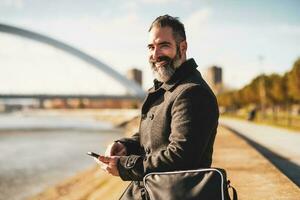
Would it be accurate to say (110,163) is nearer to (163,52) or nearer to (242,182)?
(163,52)

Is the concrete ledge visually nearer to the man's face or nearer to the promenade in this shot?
the promenade

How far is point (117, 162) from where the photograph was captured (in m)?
2.70

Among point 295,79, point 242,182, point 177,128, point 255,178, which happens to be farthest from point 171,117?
point 295,79

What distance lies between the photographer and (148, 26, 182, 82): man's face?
9.01ft

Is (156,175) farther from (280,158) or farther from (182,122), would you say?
(280,158)

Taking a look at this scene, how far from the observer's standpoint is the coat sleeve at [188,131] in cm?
248

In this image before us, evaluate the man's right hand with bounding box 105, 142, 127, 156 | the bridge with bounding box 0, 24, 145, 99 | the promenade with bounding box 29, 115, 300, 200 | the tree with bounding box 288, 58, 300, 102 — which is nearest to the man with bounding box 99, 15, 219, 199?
the man's right hand with bounding box 105, 142, 127, 156

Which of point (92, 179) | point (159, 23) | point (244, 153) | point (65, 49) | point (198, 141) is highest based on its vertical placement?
point (65, 49)

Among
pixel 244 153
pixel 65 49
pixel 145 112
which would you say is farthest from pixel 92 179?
pixel 65 49

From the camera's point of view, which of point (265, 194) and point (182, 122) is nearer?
point (182, 122)

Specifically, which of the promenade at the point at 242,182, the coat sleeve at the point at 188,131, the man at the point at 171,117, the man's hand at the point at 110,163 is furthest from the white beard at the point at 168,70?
the promenade at the point at 242,182

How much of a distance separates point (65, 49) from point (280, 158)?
81076 mm

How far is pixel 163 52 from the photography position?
109 inches

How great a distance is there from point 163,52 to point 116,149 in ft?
2.40
